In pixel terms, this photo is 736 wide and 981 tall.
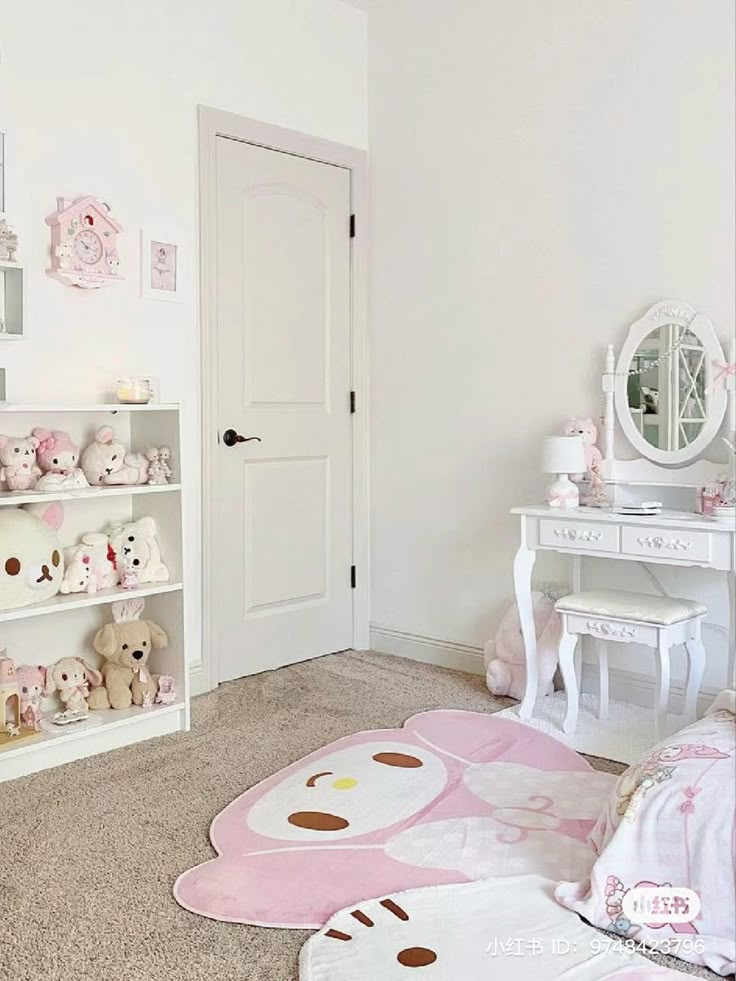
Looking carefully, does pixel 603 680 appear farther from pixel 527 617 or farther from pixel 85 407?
pixel 85 407

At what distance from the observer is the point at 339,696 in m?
3.72

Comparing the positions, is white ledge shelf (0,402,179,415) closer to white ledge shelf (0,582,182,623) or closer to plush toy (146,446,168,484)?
plush toy (146,446,168,484)

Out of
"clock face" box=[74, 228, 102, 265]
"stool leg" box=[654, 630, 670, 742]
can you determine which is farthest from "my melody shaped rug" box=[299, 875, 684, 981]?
"clock face" box=[74, 228, 102, 265]

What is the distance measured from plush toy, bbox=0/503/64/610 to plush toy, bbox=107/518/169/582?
9.0 inches

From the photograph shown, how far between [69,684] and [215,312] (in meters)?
1.48

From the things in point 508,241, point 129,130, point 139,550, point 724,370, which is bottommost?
point 139,550

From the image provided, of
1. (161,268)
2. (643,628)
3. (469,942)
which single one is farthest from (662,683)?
(161,268)

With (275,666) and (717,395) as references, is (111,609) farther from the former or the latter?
(717,395)

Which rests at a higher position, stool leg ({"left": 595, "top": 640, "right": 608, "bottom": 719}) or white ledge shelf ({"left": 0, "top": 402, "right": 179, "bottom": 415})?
white ledge shelf ({"left": 0, "top": 402, "right": 179, "bottom": 415})

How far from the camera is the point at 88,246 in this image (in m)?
3.31

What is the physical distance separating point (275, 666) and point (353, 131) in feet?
7.63

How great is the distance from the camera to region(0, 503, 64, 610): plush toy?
9.60 feet

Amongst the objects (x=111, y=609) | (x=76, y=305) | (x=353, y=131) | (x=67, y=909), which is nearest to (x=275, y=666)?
(x=111, y=609)

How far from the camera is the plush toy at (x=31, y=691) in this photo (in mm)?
3047
